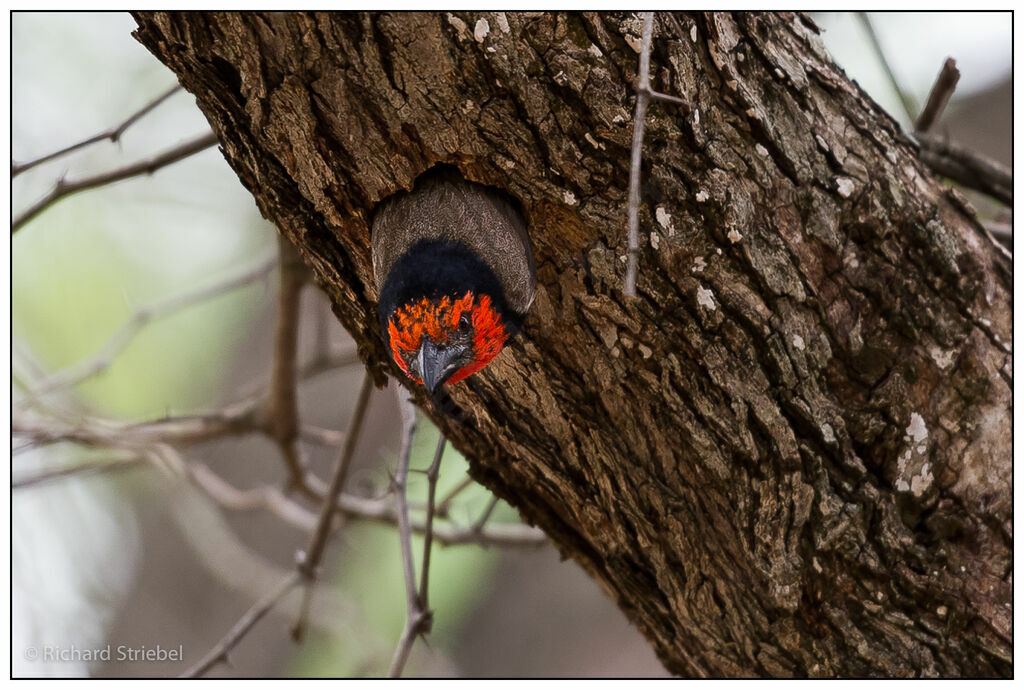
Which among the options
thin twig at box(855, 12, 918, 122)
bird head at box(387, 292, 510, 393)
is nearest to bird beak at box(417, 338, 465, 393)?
bird head at box(387, 292, 510, 393)

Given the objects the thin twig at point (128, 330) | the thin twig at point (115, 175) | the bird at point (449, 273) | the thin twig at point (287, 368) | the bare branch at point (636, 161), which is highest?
the thin twig at point (128, 330)

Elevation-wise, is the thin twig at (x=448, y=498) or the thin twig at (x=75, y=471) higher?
the thin twig at (x=75, y=471)

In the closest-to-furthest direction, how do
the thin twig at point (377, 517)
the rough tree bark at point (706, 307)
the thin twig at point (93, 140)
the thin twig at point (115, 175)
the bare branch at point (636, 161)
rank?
1. the bare branch at point (636, 161)
2. the rough tree bark at point (706, 307)
3. the thin twig at point (93, 140)
4. the thin twig at point (115, 175)
5. the thin twig at point (377, 517)

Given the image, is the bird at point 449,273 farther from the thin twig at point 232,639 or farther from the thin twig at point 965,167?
the thin twig at point 965,167

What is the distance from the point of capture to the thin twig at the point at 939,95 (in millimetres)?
3084

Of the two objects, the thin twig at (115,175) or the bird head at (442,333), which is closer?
the bird head at (442,333)

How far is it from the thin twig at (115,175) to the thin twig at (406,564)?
40.7 inches

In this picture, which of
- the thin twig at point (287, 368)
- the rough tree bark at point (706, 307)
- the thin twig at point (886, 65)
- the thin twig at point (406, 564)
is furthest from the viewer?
the thin twig at point (287, 368)

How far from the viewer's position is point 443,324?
202 cm

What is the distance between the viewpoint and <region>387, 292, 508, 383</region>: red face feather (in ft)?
6.61

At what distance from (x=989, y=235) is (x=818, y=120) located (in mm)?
812

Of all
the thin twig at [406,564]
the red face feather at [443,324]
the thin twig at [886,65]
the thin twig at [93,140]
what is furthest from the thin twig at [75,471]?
the thin twig at [886,65]

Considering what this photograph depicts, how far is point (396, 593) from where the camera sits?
5.54 metres

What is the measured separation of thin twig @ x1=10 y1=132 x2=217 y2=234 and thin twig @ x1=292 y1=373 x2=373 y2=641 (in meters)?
1.06
